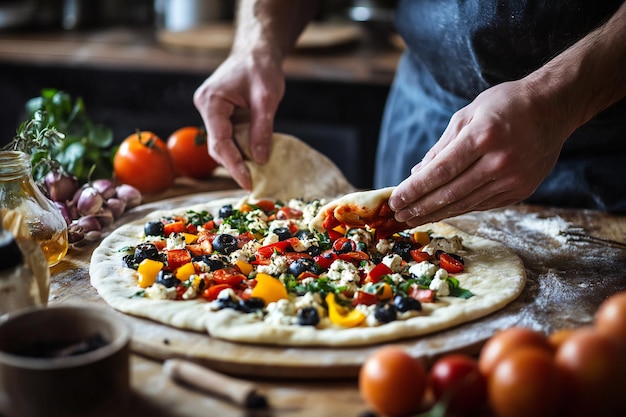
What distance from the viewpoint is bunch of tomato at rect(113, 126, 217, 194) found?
377 cm

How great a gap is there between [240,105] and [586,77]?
1643 millimetres

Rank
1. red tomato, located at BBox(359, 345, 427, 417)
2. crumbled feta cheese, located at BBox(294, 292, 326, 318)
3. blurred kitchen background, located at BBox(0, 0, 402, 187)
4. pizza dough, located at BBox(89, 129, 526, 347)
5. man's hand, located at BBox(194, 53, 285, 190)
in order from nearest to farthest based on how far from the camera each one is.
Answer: red tomato, located at BBox(359, 345, 427, 417), pizza dough, located at BBox(89, 129, 526, 347), crumbled feta cheese, located at BBox(294, 292, 326, 318), man's hand, located at BBox(194, 53, 285, 190), blurred kitchen background, located at BBox(0, 0, 402, 187)

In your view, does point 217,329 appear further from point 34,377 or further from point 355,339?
point 34,377

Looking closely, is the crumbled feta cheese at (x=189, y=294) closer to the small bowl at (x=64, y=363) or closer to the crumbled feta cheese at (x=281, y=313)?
the crumbled feta cheese at (x=281, y=313)

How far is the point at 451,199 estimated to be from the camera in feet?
8.42

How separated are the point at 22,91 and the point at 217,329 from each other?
475 cm

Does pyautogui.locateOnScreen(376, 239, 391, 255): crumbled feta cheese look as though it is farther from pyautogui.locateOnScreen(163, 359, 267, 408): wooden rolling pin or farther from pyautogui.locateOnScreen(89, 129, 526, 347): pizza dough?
pyautogui.locateOnScreen(163, 359, 267, 408): wooden rolling pin

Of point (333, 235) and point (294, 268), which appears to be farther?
point (333, 235)

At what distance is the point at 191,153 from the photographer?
13.2 ft

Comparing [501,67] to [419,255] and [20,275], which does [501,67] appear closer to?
[419,255]

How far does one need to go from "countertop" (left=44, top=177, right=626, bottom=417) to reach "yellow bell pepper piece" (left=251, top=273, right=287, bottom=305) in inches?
12.7

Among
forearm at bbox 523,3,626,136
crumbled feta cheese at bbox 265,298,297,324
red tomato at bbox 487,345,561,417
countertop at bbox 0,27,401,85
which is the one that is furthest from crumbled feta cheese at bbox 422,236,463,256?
countertop at bbox 0,27,401,85

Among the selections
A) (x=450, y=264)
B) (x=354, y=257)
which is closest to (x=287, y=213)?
(x=354, y=257)

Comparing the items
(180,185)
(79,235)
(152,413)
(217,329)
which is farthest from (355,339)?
(180,185)
